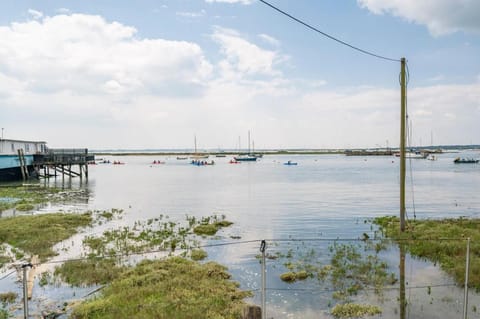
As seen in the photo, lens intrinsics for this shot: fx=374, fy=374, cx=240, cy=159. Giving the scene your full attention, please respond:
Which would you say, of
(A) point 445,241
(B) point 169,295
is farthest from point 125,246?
(A) point 445,241

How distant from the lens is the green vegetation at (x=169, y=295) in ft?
38.2

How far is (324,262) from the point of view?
18.4 meters

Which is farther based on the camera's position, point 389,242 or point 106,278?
point 389,242

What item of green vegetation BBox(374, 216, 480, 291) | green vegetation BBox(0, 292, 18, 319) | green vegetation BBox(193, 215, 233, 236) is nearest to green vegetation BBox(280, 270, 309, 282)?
green vegetation BBox(374, 216, 480, 291)

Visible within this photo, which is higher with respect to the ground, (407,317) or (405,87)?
(405,87)

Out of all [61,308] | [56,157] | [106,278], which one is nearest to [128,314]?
[61,308]

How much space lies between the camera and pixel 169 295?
1296 centimetres

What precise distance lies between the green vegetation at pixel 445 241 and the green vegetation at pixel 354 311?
3.56 meters

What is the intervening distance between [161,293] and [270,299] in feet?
13.1

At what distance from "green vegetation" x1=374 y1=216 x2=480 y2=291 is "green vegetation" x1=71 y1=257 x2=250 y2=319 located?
816 cm

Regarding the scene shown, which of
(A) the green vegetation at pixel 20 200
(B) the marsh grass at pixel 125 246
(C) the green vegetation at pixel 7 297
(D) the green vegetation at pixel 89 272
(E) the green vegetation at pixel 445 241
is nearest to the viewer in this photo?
(C) the green vegetation at pixel 7 297

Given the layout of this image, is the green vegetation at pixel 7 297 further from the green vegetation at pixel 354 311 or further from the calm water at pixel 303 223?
the green vegetation at pixel 354 311

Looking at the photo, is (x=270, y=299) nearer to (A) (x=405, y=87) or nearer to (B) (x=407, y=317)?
(B) (x=407, y=317)

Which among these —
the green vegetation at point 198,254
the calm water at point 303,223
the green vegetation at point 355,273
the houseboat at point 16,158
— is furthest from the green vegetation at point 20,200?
the green vegetation at point 355,273
